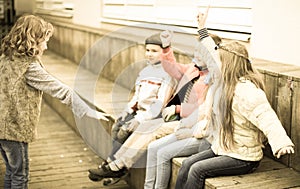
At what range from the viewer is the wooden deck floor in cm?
370

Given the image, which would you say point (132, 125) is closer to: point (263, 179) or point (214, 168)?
point (214, 168)

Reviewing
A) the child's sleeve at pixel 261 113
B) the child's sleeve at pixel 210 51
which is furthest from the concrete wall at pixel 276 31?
the child's sleeve at pixel 261 113

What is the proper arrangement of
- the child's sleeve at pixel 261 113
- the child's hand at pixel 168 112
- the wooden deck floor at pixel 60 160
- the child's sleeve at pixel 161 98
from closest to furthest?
the child's sleeve at pixel 261 113, the child's hand at pixel 168 112, the child's sleeve at pixel 161 98, the wooden deck floor at pixel 60 160

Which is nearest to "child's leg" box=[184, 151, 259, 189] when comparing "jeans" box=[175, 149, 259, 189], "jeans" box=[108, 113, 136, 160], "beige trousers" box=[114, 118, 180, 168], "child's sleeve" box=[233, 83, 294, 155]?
"jeans" box=[175, 149, 259, 189]

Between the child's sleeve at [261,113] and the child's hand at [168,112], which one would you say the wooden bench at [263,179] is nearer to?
the child's sleeve at [261,113]

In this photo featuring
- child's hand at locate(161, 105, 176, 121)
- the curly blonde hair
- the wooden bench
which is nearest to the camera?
the wooden bench

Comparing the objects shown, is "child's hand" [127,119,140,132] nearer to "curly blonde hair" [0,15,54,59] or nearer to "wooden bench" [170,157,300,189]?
"wooden bench" [170,157,300,189]

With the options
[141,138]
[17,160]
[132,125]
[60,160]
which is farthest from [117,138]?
[60,160]

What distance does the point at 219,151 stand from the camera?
2.69 metres

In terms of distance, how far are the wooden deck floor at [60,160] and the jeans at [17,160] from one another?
2.07 feet

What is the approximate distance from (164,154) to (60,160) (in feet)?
5.20

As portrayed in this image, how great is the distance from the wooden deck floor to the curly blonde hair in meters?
1.16

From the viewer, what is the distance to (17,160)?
2941 mm

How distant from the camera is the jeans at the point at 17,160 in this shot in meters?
2.91
